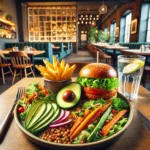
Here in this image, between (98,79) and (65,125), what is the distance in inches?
10.3

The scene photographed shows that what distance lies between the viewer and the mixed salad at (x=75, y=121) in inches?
16.5

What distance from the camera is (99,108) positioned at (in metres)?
Answer: 0.52

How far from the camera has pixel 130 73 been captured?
2.85 feet

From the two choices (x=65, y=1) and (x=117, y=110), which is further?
(x=65, y=1)

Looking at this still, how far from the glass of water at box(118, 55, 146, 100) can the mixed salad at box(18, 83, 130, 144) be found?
0.29 m

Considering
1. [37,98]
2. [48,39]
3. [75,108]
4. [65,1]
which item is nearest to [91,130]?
[75,108]

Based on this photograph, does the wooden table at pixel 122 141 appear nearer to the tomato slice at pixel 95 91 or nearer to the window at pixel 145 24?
the tomato slice at pixel 95 91

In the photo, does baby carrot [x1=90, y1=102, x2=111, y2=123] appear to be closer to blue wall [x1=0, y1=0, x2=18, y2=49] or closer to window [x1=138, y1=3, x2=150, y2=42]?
blue wall [x1=0, y1=0, x2=18, y2=49]

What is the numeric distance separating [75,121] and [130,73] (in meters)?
0.52

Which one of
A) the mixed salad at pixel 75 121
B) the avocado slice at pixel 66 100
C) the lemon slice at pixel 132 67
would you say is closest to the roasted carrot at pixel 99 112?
the mixed salad at pixel 75 121

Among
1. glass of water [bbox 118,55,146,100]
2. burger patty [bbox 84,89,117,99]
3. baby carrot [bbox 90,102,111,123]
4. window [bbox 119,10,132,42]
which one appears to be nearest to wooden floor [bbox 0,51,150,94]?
glass of water [bbox 118,55,146,100]

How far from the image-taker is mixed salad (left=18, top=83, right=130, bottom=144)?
420 millimetres

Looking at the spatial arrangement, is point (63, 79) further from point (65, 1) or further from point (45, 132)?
point (65, 1)

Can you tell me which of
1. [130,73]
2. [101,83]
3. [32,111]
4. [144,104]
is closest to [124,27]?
[130,73]
